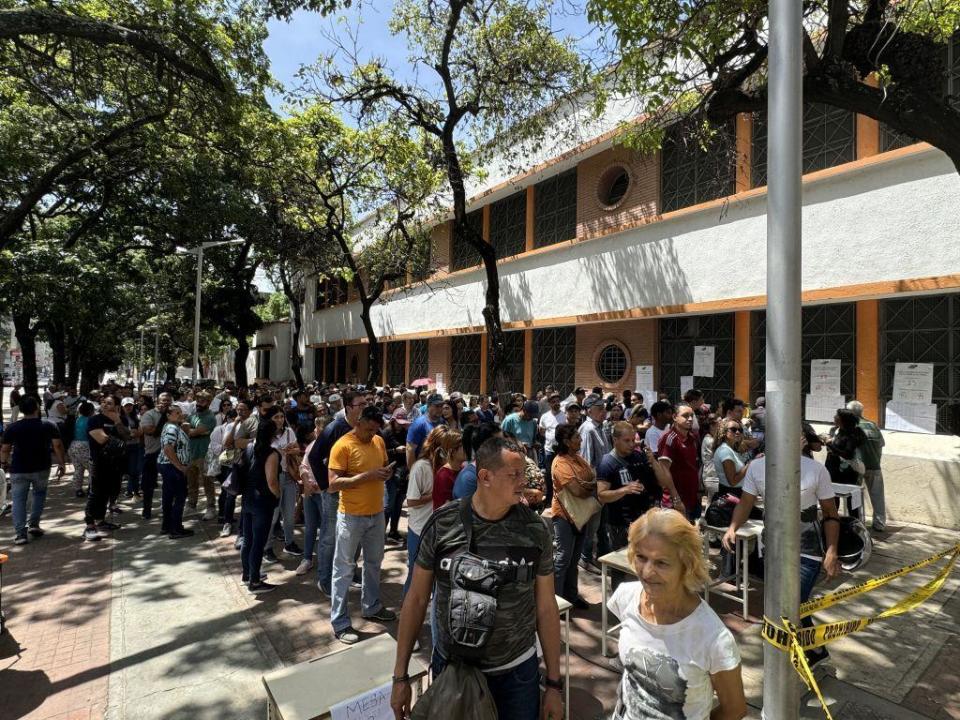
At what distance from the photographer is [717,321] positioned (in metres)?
11.2

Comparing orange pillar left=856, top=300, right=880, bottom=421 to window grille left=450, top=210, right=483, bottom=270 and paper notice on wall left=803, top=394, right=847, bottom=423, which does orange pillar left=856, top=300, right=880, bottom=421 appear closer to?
paper notice on wall left=803, top=394, right=847, bottom=423

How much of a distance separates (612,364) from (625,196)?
4.06 metres

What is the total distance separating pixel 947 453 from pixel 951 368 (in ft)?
4.24

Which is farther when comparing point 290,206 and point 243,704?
point 290,206

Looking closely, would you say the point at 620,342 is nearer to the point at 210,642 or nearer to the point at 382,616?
the point at 382,616

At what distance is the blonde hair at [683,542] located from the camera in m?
2.12

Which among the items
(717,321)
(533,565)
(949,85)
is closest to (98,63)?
(533,565)

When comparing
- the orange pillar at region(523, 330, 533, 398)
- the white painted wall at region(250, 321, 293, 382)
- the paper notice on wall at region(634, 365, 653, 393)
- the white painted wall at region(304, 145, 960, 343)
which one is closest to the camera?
the white painted wall at region(304, 145, 960, 343)

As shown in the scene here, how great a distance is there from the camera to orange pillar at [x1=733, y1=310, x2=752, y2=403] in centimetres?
1051

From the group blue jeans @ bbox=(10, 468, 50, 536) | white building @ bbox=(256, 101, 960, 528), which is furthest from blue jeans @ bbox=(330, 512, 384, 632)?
white building @ bbox=(256, 101, 960, 528)

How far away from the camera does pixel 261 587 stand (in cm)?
A: 546

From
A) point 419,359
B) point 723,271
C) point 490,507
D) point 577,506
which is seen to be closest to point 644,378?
point 723,271

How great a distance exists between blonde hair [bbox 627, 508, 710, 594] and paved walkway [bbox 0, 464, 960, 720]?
77.1 inches

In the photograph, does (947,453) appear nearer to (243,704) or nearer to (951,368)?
(951,368)
